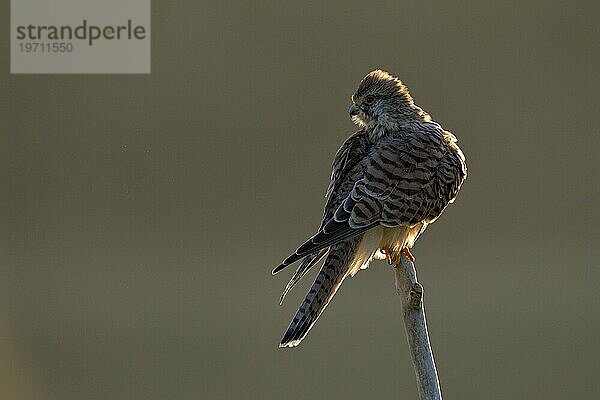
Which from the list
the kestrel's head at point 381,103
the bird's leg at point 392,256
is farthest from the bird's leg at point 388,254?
the kestrel's head at point 381,103

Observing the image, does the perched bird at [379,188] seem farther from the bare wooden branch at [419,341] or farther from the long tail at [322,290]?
the bare wooden branch at [419,341]

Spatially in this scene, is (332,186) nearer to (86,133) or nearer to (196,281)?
(196,281)

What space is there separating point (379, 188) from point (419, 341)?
111cm

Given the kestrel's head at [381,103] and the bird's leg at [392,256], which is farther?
the kestrel's head at [381,103]

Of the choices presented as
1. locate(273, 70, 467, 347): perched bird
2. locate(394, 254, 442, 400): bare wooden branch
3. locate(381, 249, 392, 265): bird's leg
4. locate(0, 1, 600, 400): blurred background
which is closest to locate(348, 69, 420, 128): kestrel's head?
locate(273, 70, 467, 347): perched bird

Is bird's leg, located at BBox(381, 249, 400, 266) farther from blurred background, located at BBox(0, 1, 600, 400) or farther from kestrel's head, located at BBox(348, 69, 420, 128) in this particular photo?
blurred background, located at BBox(0, 1, 600, 400)

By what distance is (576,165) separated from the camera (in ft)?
45.0

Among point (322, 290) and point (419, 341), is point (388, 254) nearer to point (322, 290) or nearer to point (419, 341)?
point (322, 290)

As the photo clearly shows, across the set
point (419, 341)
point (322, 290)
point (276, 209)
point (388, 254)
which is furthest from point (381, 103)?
point (276, 209)

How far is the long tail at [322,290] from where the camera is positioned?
4074 mm

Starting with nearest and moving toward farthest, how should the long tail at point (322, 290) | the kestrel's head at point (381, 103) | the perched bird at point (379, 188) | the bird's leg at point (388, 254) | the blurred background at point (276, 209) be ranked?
the long tail at point (322, 290), the perched bird at point (379, 188), the bird's leg at point (388, 254), the kestrel's head at point (381, 103), the blurred background at point (276, 209)

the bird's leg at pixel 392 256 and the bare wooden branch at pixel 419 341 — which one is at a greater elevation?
the bird's leg at pixel 392 256

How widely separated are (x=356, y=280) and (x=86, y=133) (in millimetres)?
4278

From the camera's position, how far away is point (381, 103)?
5078mm
